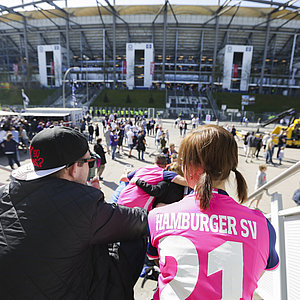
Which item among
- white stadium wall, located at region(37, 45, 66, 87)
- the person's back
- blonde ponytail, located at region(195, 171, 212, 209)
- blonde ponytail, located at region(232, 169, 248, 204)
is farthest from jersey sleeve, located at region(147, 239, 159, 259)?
white stadium wall, located at region(37, 45, 66, 87)

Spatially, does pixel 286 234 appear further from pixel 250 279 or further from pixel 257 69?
pixel 257 69

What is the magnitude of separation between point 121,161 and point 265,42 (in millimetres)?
50389

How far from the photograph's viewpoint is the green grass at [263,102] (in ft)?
134

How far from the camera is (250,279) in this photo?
3.10ft

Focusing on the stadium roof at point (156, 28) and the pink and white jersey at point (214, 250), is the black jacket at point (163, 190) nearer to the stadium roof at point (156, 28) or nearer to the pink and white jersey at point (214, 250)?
the pink and white jersey at point (214, 250)

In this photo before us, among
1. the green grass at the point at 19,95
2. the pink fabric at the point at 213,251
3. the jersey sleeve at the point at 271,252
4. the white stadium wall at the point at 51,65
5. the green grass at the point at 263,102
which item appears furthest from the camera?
the white stadium wall at the point at 51,65

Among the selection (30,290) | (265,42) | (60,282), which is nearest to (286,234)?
(60,282)

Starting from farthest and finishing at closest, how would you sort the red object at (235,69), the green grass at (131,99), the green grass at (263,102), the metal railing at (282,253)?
1. the red object at (235,69)
2. the green grass at (263,102)
3. the green grass at (131,99)
4. the metal railing at (282,253)

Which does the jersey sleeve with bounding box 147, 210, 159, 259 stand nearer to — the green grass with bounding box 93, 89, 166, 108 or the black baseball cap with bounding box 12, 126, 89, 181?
the black baseball cap with bounding box 12, 126, 89, 181

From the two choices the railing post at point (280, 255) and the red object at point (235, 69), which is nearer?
the railing post at point (280, 255)

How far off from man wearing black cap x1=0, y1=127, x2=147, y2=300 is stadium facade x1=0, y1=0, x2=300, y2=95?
4573 cm

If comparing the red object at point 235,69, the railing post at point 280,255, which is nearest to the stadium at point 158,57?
the red object at point 235,69

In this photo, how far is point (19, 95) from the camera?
45188mm

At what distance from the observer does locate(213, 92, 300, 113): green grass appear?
1604 inches
